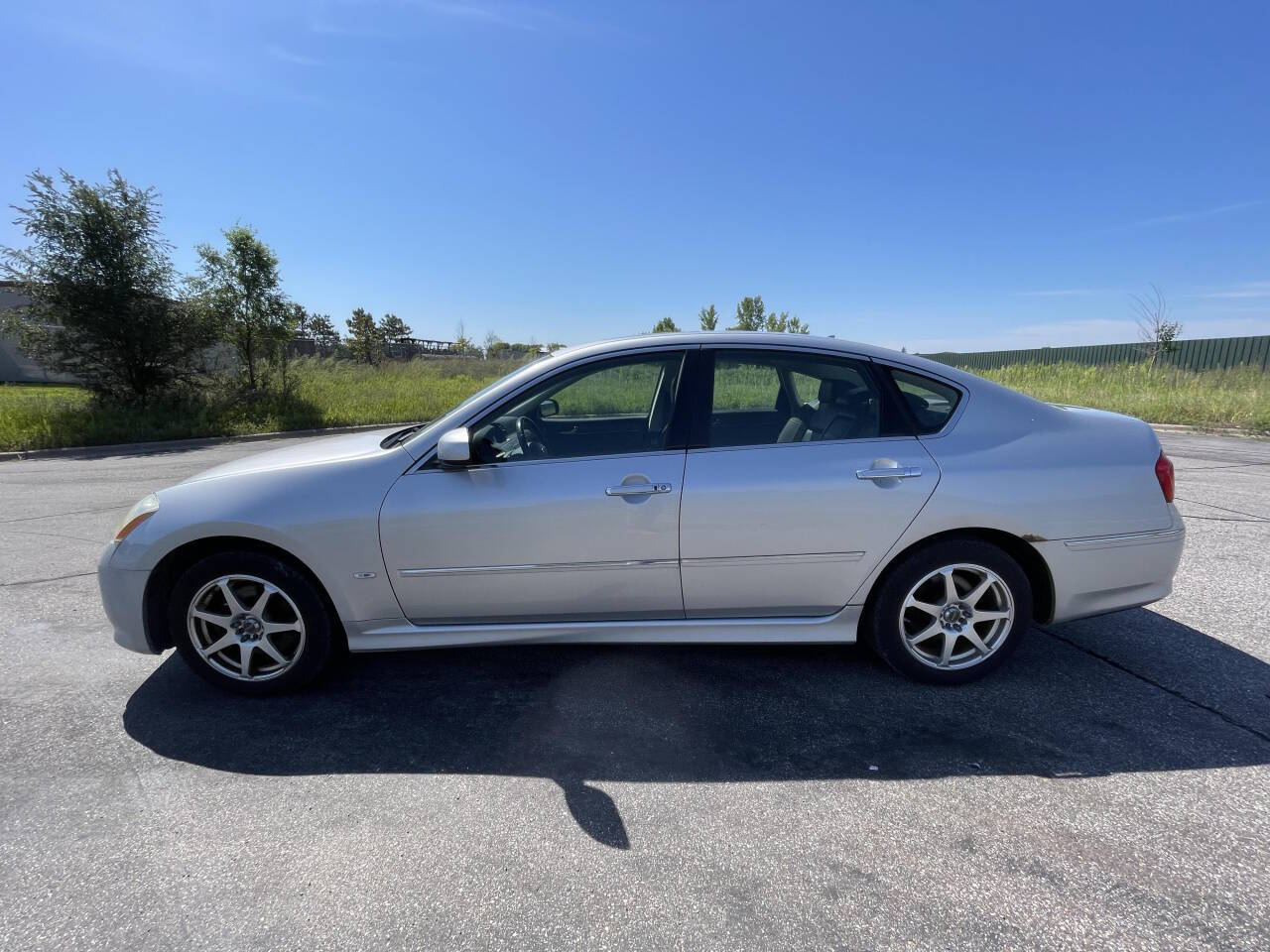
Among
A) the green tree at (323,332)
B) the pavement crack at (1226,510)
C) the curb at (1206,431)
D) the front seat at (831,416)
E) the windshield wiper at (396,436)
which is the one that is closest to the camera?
the front seat at (831,416)

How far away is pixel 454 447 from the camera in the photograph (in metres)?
2.84

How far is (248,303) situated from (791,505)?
63.2ft

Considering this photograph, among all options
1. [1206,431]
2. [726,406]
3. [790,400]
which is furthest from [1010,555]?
[1206,431]

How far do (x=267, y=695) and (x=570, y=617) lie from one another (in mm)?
1463

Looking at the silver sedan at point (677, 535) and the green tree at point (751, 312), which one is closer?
the silver sedan at point (677, 535)

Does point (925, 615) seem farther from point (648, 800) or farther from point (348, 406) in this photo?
point (348, 406)

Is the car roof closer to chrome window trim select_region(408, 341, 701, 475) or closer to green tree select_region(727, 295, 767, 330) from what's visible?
chrome window trim select_region(408, 341, 701, 475)

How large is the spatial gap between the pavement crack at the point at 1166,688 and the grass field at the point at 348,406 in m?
15.7

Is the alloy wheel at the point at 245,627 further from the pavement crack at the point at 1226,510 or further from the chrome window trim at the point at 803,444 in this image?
the pavement crack at the point at 1226,510

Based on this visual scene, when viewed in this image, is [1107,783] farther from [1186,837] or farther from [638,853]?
[638,853]

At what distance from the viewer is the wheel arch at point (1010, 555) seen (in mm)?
3066

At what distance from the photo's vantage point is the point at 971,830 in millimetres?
2211

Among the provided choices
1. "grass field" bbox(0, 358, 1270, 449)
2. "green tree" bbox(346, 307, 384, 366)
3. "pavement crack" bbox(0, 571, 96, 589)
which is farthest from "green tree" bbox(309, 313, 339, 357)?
"pavement crack" bbox(0, 571, 96, 589)

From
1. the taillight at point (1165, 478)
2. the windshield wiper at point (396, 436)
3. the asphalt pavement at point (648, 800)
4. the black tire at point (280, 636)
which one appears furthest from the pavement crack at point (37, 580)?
the taillight at point (1165, 478)
